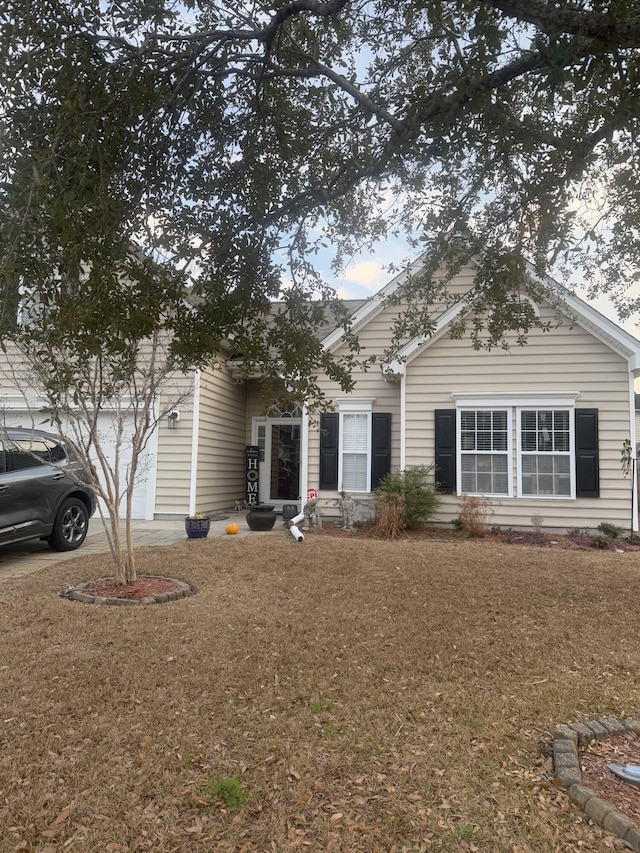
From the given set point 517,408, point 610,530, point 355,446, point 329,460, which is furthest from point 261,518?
point 610,530

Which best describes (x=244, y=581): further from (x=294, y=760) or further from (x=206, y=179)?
(x=206, y=179)

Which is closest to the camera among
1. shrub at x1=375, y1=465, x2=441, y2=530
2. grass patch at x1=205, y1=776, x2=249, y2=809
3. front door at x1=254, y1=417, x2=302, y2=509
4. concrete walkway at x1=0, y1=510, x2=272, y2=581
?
grass patch at x1=205, y1=776, x2=249, y2=809

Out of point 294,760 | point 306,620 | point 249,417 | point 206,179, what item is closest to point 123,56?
point 206,179

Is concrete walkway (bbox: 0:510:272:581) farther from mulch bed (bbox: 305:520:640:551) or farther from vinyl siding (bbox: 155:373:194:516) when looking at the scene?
mulch bed (bbox: 305:520:640:551)

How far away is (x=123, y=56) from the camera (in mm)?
3428

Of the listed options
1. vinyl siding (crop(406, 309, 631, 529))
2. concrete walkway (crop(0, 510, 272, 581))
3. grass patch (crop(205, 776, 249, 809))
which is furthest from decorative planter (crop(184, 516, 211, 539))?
grass patch (crop(205, 776, 249, 809))

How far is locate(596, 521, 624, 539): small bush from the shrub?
2761mm

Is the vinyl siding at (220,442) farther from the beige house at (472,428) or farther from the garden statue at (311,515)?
the garden statue at (311,515)

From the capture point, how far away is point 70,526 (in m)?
8.38

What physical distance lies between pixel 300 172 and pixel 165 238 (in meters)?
1.53

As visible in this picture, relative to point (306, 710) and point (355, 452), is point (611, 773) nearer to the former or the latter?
point (306, 710)

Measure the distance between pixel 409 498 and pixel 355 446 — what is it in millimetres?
1882

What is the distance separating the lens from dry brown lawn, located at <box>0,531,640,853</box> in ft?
8.02

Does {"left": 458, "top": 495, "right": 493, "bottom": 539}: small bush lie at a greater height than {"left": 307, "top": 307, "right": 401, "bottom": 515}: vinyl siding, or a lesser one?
lesser
